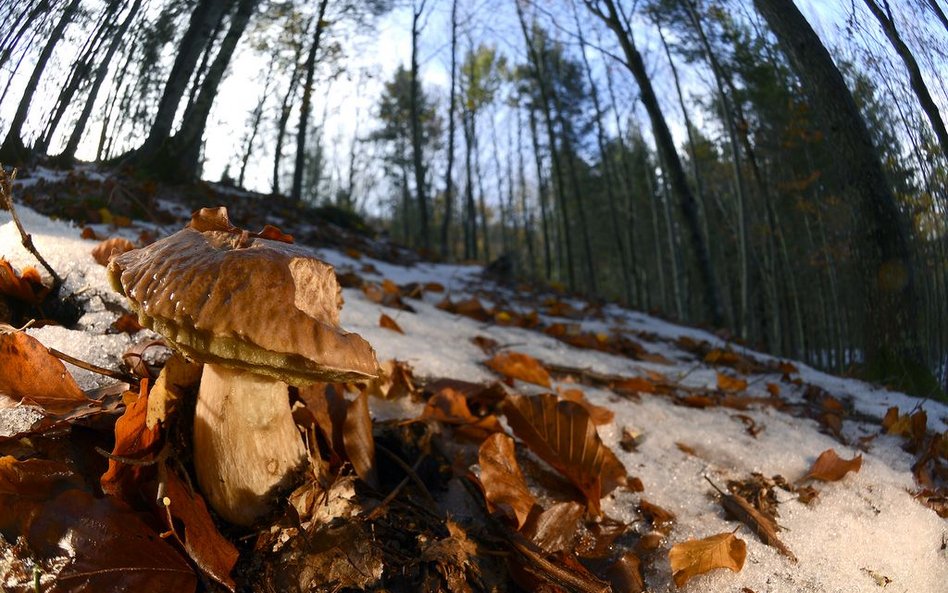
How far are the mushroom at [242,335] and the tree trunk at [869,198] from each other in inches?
79.9

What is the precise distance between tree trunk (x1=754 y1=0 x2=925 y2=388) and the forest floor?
0.30 metres

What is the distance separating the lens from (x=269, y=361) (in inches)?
25.3

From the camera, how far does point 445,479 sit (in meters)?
1.13

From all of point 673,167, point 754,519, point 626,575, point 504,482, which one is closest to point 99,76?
point 504,482

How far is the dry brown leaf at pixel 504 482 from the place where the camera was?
3.33ft

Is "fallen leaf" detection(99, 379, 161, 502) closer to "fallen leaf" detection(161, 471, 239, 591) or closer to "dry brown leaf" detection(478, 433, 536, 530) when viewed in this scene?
"fallen leaf" detection(161, 471, 239, 591)

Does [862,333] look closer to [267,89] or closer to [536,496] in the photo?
[536,496]

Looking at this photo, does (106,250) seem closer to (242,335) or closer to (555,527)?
(242,335)

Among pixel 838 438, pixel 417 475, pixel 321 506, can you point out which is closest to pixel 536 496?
pixel 417 475

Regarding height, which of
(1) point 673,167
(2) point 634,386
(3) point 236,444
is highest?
(1) point 673,167

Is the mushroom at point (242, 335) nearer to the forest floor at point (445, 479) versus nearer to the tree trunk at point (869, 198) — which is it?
the forest floor at point (445, 479)

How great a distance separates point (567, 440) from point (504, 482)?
0.22m

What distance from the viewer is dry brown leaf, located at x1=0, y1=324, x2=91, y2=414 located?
0.79 m

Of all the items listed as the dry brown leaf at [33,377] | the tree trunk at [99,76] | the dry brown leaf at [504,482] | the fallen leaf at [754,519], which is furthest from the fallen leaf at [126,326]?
the fallen leaf at [754,519]
